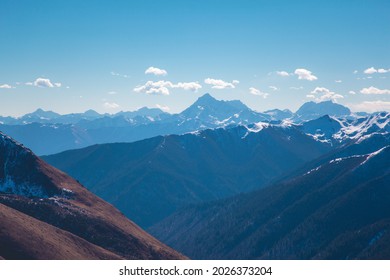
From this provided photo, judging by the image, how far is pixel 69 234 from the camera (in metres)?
187

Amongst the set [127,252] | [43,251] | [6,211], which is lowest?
[127,252]

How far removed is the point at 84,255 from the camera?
17288cm
